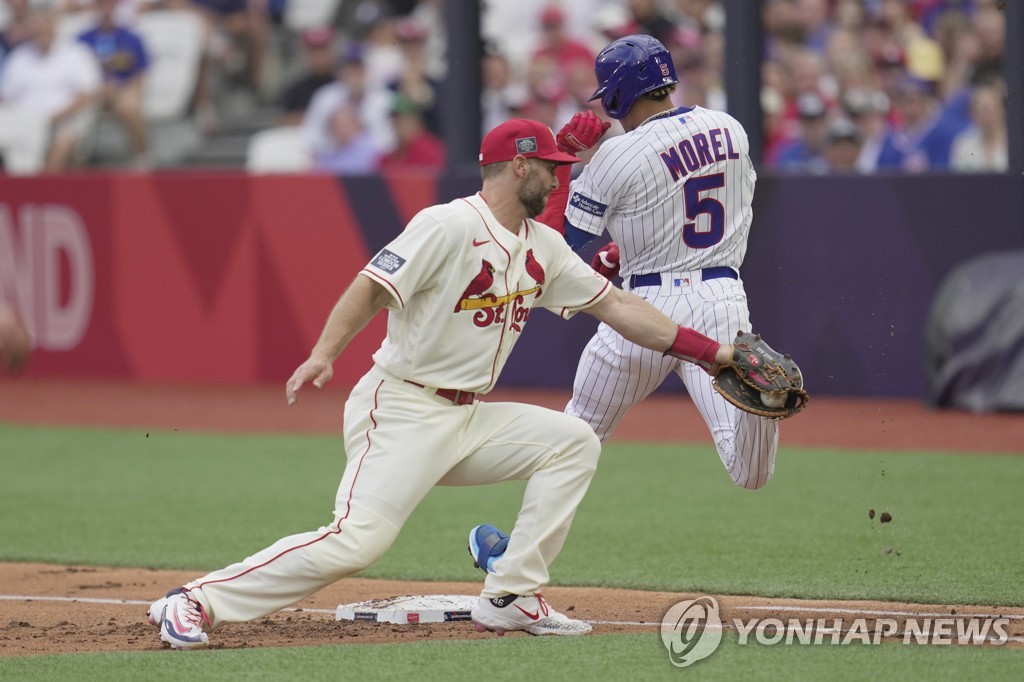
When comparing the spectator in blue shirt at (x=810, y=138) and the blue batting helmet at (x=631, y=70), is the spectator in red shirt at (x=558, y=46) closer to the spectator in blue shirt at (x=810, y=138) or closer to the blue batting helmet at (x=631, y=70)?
the spectator in blue shirt at (x=810, y=138)

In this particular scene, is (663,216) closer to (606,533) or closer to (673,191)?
(673,191)

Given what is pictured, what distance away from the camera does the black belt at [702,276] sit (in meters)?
6.36

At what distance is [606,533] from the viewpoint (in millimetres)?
7961

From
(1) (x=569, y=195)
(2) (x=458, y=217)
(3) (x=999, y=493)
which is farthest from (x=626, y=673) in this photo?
(3) (x=999, y=493)

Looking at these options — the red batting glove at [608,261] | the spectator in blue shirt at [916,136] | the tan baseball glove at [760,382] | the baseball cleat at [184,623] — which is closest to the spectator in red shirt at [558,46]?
the spectator in blue shirt at [916,136]

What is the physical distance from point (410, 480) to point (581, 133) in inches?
64.8

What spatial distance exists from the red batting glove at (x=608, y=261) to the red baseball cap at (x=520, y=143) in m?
1.21

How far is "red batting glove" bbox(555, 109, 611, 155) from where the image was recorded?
611cm

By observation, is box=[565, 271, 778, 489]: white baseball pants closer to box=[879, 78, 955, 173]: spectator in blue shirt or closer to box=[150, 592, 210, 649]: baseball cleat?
box=[150, 592, 210, 649]: baseball cleat

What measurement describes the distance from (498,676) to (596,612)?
1.30 meters

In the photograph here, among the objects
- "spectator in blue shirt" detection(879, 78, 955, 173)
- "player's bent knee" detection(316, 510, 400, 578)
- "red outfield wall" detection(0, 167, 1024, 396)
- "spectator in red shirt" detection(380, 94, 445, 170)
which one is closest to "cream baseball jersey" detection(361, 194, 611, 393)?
"player's bent knee" detection(316, 510, 400, 578)

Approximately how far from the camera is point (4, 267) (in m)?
14.1

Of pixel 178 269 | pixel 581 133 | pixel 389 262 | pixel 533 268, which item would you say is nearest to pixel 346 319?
pixel 389 262

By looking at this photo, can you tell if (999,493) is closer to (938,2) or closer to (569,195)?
(569,195)
